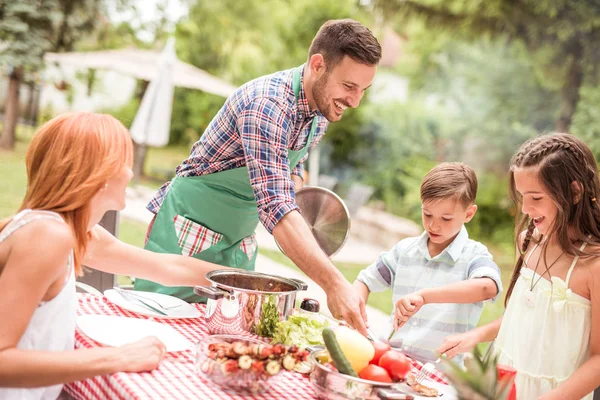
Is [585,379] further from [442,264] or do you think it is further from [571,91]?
[571,91]

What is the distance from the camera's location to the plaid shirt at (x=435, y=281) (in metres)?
2.71

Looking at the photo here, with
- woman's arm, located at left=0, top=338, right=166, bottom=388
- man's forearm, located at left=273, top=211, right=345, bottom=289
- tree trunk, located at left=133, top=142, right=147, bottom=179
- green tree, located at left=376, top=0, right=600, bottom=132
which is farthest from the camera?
tree trunk, located at left=133, top=142, right=147, bottom=179

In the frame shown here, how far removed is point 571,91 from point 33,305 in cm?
964

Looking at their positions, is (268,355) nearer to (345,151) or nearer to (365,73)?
(365,73)

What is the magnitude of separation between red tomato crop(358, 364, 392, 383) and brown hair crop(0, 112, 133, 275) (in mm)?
822

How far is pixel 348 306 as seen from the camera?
2.00 meters

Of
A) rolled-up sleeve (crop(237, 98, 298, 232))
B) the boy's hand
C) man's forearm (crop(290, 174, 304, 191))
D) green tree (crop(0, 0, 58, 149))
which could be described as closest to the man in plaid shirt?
rolled-up sleeve (crop(237, 98, 298, 232))

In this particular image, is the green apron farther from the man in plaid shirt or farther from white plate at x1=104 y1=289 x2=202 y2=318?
white plate at x1=104 y1=289 x2=202 y2=318

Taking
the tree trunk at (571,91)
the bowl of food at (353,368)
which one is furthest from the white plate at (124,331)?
the tree trunk at (571,91)

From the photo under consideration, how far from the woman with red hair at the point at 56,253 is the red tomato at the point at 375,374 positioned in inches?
21.4

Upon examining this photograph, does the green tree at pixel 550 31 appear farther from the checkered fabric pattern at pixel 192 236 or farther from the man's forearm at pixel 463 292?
the checkered fabric pattern at pixel 192 236

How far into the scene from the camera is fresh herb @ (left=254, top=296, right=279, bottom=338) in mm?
1979

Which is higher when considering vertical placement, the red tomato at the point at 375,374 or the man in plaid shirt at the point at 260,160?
the man in plaid shirt at the point at 260,160

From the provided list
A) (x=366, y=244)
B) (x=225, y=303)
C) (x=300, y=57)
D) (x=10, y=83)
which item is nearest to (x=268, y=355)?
(x=225, y=303)
